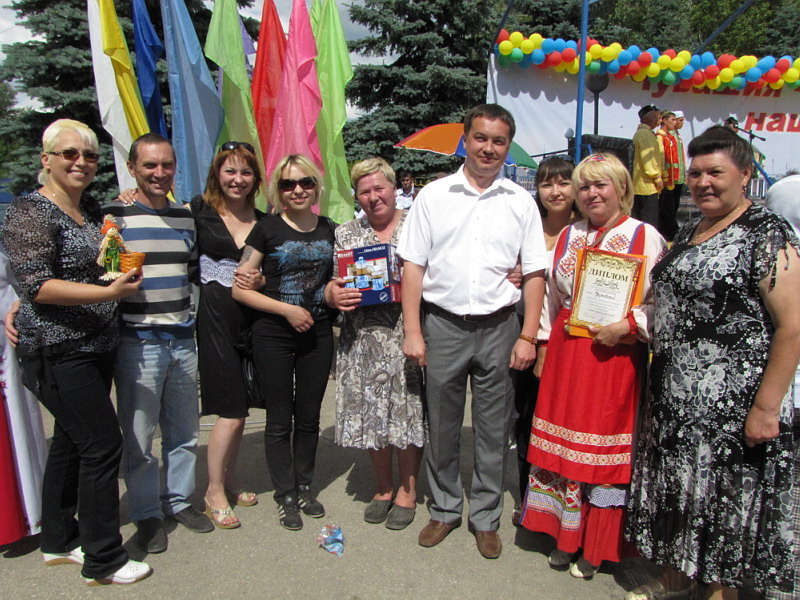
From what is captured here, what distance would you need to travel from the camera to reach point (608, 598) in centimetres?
267

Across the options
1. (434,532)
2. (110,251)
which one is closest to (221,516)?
(434,532)

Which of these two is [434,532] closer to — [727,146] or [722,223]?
[722,223]

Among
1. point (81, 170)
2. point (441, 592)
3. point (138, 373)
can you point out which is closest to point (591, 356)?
point (441, 592)

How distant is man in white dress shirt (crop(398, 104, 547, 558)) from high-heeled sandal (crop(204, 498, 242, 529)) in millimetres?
1057

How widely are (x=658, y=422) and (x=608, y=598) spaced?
0.88 meters

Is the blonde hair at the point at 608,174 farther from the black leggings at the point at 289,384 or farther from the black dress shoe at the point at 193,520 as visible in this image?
the black dress shoe at the point at 193,520

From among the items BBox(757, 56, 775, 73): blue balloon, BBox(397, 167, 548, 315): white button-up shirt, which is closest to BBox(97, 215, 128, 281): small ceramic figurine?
BBox(397, 167, 548, 315): white button-up shirt

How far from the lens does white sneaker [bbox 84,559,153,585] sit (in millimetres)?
2721

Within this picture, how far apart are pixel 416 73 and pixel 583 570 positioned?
43.9ft

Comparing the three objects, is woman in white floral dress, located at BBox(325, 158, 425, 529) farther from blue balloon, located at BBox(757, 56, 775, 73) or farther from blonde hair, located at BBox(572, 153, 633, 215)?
blue balloon, located at BBox(757, 56, 775, 73)

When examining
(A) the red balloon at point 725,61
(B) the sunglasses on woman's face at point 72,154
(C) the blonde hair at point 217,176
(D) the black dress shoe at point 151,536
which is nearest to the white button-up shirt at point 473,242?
(C) the blonde hair at point 217,176

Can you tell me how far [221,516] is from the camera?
328 cm

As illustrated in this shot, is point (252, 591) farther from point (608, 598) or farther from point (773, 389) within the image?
point (773, 389)

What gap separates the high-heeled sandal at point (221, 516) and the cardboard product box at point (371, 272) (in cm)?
144
